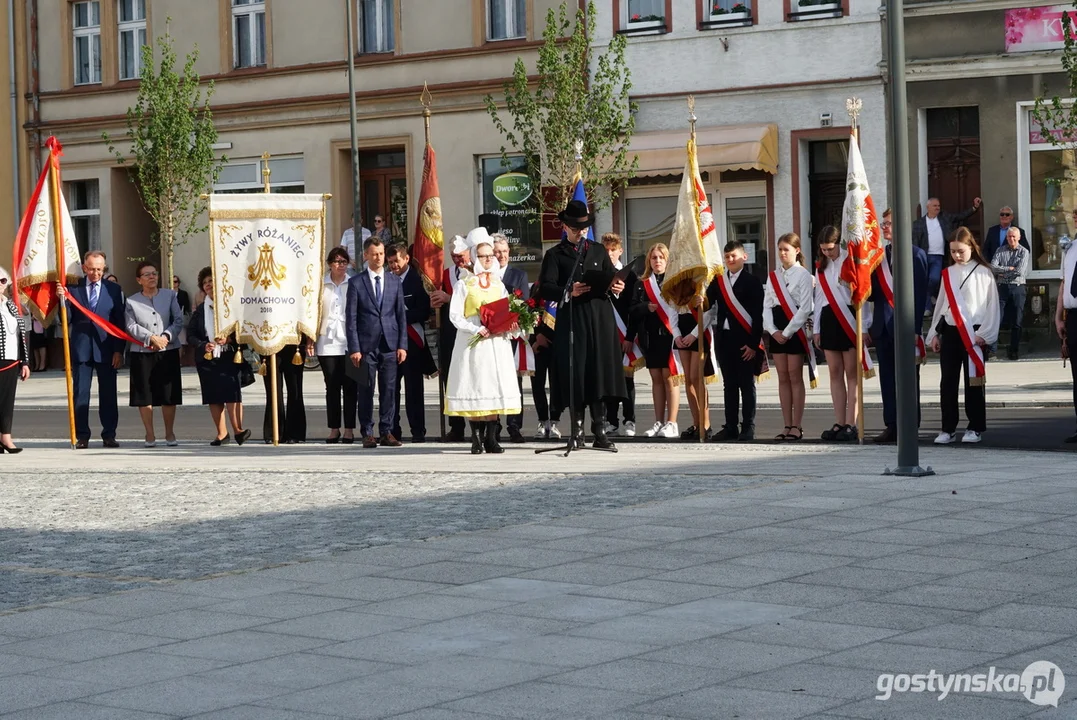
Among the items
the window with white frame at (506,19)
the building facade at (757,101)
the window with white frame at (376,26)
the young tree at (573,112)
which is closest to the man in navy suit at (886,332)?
the building facade at (757,101)

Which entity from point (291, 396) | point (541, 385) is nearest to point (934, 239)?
point (541, 385)

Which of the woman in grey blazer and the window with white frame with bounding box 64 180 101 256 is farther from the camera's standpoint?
the window with white frame with bounding box 64 180 101 256

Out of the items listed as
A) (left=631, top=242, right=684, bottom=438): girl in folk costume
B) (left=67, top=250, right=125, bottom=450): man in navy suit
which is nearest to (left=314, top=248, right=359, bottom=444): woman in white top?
(left=67, top=250, right=125, bottom=450): man in navy suit

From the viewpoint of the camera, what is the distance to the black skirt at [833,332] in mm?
16031

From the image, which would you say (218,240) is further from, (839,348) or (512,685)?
(512,685)

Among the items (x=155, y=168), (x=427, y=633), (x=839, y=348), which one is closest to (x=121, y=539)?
(x=427, y=633)

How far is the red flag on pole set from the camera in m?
18.1

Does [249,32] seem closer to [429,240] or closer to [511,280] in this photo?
[429,240]

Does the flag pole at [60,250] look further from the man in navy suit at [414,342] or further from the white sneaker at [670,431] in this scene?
the white sneaker at [670,431]

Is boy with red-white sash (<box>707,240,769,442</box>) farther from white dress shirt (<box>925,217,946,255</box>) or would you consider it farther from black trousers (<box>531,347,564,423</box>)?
white dress shirt (<box>925,217,946,255</box>)

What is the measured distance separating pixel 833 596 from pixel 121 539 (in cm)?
464

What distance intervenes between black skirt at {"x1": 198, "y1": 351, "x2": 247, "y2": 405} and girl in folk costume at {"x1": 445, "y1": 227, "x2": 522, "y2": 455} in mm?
3443

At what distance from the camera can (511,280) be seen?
16719mm

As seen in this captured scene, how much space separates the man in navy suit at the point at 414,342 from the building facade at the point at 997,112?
13302 millimetres
